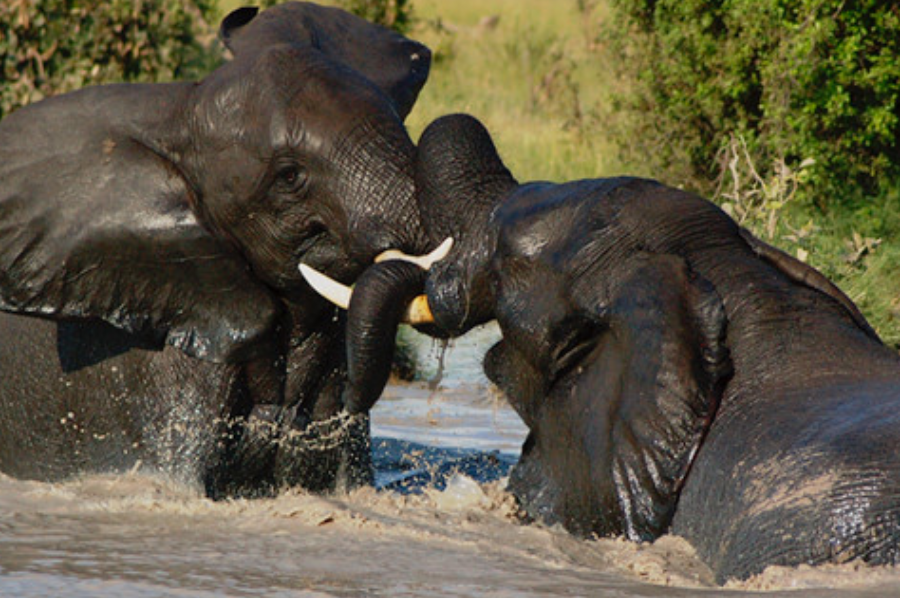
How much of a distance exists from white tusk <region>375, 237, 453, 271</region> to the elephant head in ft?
0.77

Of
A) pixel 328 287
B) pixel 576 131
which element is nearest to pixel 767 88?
pixel 576 131

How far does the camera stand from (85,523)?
5.84 m

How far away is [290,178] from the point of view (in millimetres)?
6348

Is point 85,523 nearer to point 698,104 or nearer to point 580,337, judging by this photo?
point 580,337

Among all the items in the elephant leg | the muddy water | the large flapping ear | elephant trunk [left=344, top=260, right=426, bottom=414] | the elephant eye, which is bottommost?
the muddy water

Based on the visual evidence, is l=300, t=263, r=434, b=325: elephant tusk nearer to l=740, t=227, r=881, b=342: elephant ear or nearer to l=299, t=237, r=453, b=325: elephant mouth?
l=299, t=237, r=453, b=325: elephant mouth

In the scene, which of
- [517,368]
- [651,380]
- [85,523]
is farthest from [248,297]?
[651,380]

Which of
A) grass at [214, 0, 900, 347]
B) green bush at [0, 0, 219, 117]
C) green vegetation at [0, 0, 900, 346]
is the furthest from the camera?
green bush at [0, 0, 219, 117]

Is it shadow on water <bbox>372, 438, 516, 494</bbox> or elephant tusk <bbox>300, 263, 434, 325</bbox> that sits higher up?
elephant tusk <bbox>300, 263, 434, 325</bbox>

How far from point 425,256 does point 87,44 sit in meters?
7.99

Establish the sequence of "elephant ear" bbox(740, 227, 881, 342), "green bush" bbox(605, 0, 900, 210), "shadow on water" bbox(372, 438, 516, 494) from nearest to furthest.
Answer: "elephant ear" bbox(740, 227, 881, 342) → "shadow on water" bbox(372, 438, 516, 494) → "green bush" bbox(605, 0, 900, 210)

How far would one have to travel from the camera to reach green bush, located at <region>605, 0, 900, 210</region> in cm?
1093

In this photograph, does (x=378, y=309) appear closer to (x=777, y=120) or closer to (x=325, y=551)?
(x=325, y=551)

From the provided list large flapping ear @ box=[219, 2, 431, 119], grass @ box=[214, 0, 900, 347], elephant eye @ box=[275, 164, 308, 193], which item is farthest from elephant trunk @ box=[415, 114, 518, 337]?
grass @ box=[214, 0, 900, 347]
